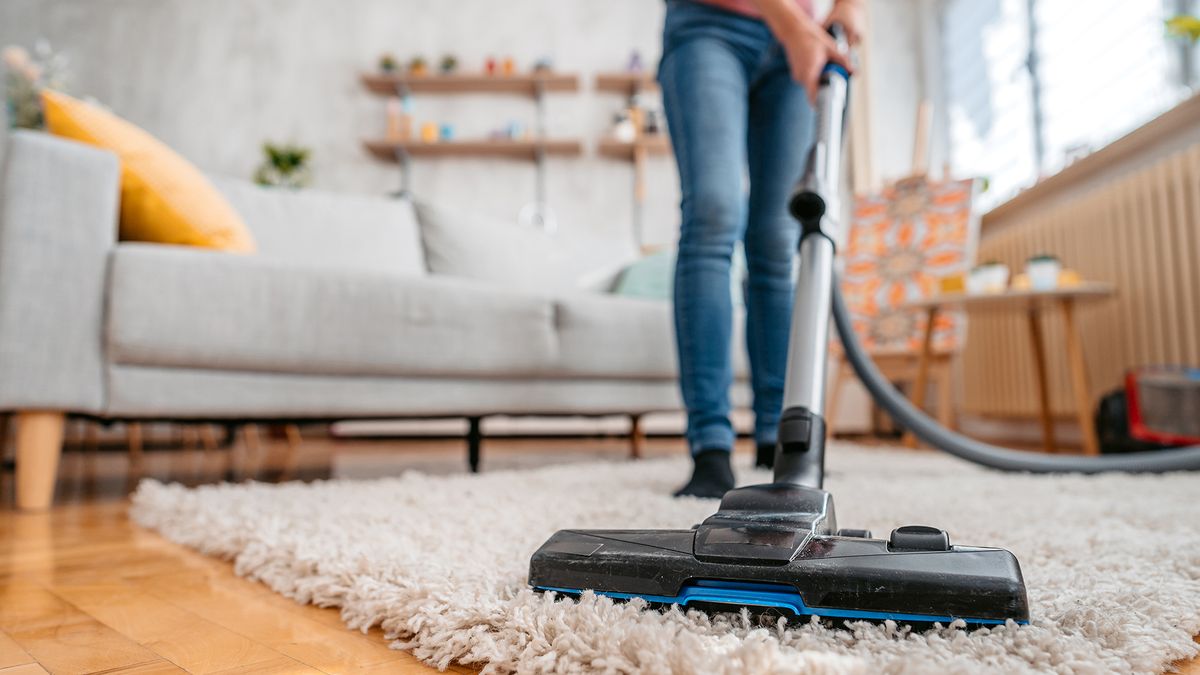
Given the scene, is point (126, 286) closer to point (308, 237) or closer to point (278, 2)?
point (308, 237)

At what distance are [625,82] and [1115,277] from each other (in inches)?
99.0

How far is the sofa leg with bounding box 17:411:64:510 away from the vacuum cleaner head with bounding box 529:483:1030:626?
1.04m

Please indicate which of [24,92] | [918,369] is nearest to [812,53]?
[918,369]

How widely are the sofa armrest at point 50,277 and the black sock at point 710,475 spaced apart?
0.91 m

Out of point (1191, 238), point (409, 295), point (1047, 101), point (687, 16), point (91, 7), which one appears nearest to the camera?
point (687, 16)

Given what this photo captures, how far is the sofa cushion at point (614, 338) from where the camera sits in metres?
1.77

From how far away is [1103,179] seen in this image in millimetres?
2646

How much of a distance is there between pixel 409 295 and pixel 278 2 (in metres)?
3.38

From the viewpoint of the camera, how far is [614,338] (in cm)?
184

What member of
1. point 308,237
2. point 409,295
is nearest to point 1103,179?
point 409,295

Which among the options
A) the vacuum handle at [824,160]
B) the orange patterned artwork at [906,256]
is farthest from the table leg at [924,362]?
the vacuum handle at [824,160]

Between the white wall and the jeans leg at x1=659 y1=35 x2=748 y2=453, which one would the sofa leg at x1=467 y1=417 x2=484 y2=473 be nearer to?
the jeans leg at x1=659 y1=35 x2=748 y2=453

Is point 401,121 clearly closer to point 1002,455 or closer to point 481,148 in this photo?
point 481,148

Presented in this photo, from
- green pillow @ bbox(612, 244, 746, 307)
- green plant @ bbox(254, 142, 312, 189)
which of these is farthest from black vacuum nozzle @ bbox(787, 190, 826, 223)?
green plant @ bbox(254, 142, 312, 189)
